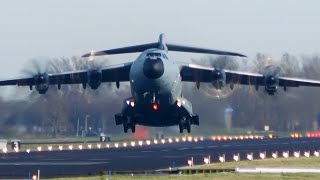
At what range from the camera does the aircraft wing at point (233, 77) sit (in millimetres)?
58500

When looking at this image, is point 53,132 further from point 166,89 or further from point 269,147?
point 166,89

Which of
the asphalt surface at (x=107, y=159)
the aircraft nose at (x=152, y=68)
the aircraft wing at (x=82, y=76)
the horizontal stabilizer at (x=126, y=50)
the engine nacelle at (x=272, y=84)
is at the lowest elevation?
the asphalt surface at (x=107, y=159)

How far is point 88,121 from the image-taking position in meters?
75.7

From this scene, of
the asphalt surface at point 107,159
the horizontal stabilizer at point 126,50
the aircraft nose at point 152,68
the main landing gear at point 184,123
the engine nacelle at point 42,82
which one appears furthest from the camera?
the engine nacelle at point 42,82

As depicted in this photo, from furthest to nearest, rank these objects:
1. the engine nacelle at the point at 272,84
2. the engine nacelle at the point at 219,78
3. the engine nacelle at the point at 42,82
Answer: the engine nacelle at the point at 272,84, the engine nacelle at the point at 42,82, the engine nacelle at the point at 219,78

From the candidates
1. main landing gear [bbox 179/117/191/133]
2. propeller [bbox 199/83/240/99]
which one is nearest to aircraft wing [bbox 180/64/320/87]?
propeller [bbox 199/83/240/99]

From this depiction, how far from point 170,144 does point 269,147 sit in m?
12.1

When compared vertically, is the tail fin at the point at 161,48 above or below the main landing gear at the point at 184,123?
above

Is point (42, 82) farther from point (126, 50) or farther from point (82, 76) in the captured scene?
point (126, 50)

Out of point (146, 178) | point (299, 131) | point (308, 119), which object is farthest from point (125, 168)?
point (299, 131)

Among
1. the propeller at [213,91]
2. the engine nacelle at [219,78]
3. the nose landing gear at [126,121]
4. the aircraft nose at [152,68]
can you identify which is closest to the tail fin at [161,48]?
the engine nacelle at [219,78]

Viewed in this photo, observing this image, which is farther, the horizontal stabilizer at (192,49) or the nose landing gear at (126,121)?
the horizontal stabilizer at (192,49)

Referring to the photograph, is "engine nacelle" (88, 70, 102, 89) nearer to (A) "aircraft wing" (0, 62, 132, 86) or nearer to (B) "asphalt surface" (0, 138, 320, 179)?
(A) "aircraft wing" (0, 62, 132, 86)

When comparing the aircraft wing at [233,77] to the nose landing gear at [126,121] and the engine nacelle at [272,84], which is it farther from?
the nose landing gear at [126,121]
